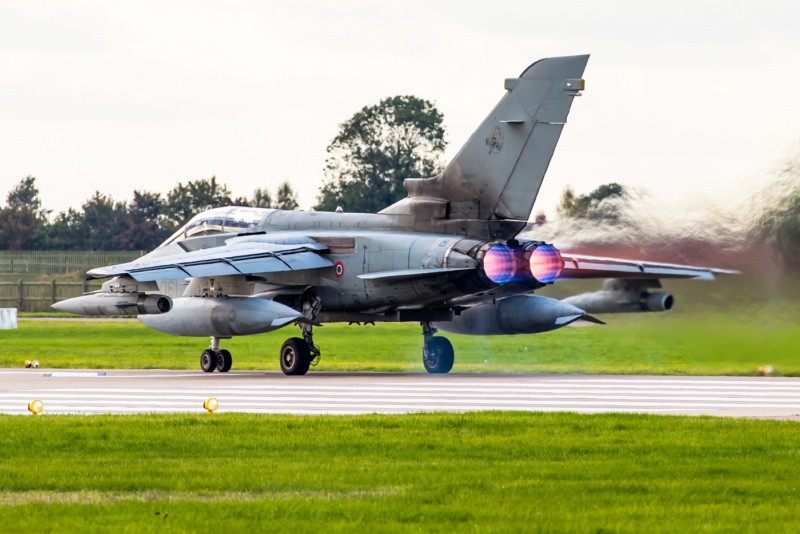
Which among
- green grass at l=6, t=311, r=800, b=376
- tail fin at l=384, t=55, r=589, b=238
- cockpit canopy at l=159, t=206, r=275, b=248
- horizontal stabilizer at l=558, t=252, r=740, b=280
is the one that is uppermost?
tail fin at l=384, t=55, r=589, b=238

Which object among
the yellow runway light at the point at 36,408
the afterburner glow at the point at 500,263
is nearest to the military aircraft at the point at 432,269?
the afterburner glow at the point at 500,263

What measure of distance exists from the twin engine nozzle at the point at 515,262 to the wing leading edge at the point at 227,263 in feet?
12.6

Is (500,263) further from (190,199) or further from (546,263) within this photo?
(190,199)

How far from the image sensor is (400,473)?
1099cm

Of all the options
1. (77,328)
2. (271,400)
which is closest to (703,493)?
(271,400)

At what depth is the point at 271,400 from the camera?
19.2m

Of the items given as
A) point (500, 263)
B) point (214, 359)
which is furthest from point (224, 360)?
point (500, 263)

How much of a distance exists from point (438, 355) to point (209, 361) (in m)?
4.60

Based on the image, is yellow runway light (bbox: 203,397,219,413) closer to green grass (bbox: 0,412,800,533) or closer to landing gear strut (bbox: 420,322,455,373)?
green grass (bbox: 0,412,800,533)

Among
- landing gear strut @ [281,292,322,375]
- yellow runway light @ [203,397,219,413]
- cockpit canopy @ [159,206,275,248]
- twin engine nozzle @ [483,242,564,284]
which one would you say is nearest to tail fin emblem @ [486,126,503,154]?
twin engine nozzle @ [483,242,564,284]

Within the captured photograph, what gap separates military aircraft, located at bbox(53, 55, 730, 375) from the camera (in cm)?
2428

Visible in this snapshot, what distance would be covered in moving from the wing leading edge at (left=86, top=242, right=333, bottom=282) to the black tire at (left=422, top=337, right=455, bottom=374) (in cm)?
283

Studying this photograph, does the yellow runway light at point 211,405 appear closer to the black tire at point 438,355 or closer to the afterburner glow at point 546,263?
the afterburner glow at point 546,263

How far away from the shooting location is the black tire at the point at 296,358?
25891mm
